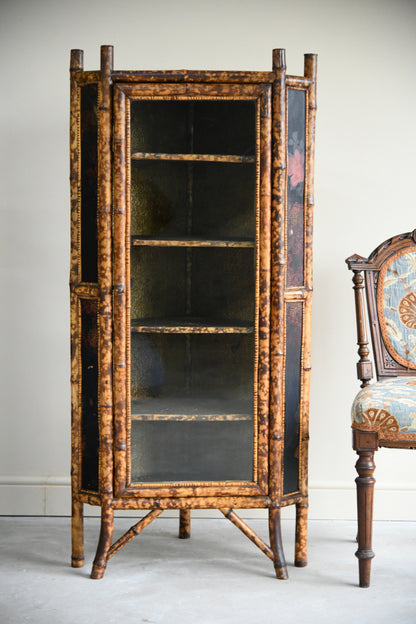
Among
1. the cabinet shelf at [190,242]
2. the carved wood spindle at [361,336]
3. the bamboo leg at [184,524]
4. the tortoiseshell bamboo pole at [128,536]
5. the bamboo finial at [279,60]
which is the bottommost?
the bamboo leg at [184,524]

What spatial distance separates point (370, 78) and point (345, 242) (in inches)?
27.0

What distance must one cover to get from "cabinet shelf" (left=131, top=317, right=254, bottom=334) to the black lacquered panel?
0.73 ft

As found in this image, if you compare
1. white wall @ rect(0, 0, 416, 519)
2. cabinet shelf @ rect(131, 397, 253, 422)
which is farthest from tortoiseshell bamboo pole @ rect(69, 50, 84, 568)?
white wall @ rect(0, 0, 416, 519)

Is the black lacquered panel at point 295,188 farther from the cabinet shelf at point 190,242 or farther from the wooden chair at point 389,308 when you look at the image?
the wooden chair at point 389,308

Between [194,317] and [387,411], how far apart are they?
70 centimetres

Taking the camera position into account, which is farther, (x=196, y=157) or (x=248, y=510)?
(x=248, y=510)

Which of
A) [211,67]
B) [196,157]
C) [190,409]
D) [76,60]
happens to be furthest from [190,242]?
[211,67]

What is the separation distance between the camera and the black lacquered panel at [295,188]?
2381 millimetres

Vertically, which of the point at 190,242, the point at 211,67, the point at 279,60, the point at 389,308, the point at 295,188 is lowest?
the point at 389,308

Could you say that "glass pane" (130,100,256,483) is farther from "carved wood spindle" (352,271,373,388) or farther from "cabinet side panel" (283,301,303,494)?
"carved wood spindle" (352,271,373,388)

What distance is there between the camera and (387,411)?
7.59 ft

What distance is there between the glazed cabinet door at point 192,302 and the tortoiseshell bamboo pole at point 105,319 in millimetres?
32

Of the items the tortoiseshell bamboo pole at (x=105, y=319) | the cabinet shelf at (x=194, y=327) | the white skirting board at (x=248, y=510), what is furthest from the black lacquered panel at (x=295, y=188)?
the white skirting board at (x=248, y=510)

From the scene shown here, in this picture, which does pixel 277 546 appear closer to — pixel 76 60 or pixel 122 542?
pixel 122 542
